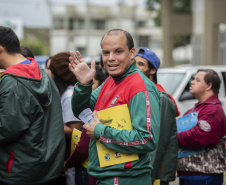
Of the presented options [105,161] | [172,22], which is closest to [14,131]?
[105,161]

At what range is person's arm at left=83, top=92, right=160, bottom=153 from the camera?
100 inches

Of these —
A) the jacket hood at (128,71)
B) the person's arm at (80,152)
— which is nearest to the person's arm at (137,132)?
the jacket hood at (128,71)

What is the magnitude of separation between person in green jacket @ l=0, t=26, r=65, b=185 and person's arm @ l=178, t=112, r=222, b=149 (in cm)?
158

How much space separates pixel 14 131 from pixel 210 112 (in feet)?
7.29

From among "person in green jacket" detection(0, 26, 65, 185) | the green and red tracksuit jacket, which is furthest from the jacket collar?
the green and red tracksuit jacket

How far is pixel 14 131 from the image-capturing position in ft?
8.90

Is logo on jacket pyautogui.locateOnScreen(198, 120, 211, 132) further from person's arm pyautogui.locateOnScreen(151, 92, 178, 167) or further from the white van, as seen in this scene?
the white van

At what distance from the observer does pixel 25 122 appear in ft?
9.06

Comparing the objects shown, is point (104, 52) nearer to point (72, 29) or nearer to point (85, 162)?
point (85, 162)

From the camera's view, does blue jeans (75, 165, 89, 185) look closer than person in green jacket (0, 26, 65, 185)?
No

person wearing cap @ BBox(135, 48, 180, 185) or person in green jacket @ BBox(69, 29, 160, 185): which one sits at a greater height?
person in green jacket @ BBox(69, 29, 160, 185)

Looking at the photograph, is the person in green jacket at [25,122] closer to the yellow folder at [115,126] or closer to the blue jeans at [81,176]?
the yellow folder at [115,126]

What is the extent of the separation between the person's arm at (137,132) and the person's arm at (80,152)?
84cm

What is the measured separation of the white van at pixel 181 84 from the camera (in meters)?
8.02
